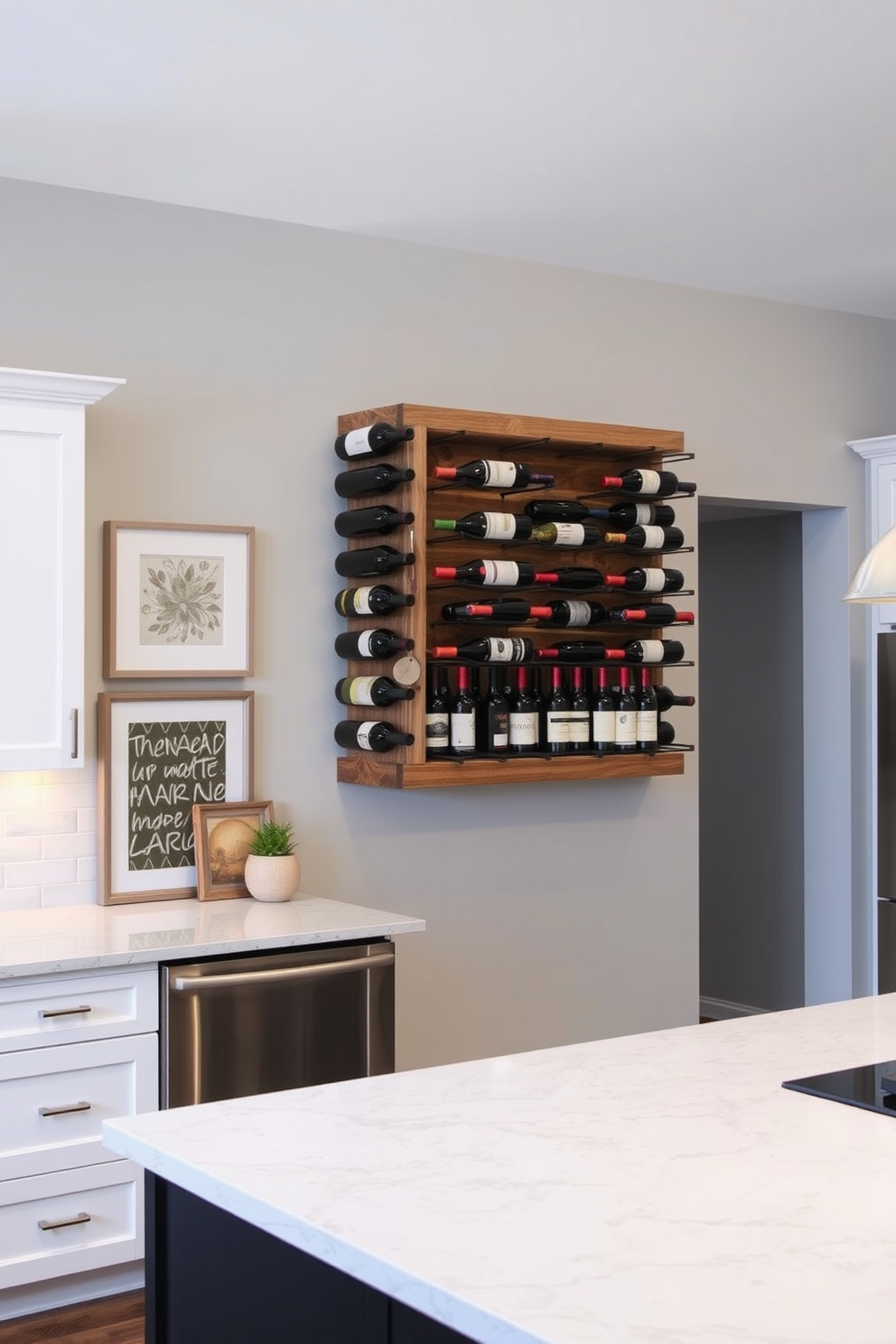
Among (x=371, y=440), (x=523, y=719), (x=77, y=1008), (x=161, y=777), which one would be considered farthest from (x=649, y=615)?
(x=77, y=1008)

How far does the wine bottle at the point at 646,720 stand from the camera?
4.56 meters

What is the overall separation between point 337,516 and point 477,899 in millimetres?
1295

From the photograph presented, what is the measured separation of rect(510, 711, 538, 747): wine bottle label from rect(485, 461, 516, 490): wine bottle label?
0.68m

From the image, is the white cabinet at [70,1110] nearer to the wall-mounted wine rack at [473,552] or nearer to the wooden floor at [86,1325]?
the wooden floor at [86,1325]

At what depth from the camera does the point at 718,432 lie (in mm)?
5164

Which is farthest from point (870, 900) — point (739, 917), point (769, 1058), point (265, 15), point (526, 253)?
point (265, 15)

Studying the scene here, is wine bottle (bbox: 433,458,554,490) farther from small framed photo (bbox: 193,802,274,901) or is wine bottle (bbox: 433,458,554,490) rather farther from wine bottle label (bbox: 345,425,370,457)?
small framed photo (bbox: 193,802,274,901)

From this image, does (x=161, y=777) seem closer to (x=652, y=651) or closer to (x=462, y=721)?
(x=462, y=721)

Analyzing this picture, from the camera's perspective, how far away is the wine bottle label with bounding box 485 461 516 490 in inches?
164

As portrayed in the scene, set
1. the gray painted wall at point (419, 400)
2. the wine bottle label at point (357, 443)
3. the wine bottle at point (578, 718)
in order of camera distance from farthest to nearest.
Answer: the wine bottle at point (578, 718), the wine bottle label at point (357, 443), the gray painted wall at point (419, 400)

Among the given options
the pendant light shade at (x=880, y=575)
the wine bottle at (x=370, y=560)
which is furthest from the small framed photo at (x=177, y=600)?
the pendant light shade at (x=880, y=575)

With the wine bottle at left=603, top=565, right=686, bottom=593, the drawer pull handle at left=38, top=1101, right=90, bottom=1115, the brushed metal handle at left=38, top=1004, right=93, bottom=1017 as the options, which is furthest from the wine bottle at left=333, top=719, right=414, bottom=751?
the drawer pull handle at left=38, top=1101, right=90, bottom=1115

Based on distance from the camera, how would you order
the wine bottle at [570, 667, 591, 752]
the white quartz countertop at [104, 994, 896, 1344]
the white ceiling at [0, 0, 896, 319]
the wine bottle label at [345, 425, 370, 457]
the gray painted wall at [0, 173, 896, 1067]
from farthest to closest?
Answer: the wine bottle at [570, 667, 591, 752]
the wine bottle label at [345, 425, 370, 457]
the gray painted wall at [0, 173, 896, 1067]
the white ceiling at [0, 0, 896, 319]
the white quartz countertop at [104, 994, 896, 1344]

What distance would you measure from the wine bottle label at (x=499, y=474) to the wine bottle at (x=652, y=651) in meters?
0.68
